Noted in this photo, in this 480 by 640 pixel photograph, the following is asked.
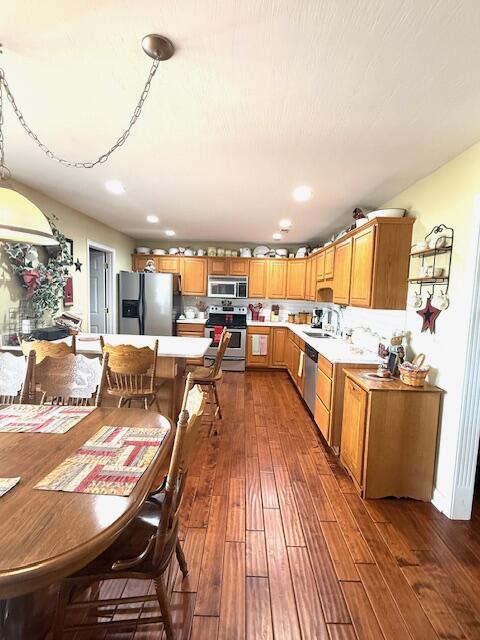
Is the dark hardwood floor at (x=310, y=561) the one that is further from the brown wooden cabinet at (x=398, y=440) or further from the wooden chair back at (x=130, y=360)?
the wooden chair back at (x=130, y=360)

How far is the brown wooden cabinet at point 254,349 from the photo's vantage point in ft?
18.2

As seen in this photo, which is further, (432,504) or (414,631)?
(432,504)

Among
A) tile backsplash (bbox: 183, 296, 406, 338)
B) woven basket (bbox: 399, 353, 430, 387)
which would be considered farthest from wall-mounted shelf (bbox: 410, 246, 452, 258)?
woven basket (bbox: 399, 353, 430, 387)

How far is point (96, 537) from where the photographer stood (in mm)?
829

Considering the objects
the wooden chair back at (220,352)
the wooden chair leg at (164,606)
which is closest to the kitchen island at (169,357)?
the wooden chair back at (220,352)

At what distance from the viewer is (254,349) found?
18.2 ft

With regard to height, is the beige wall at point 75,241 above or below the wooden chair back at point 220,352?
above

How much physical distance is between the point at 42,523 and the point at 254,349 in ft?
15.6

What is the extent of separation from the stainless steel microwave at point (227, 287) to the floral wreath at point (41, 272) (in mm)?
2621

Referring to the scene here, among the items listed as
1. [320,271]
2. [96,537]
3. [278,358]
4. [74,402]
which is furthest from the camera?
[278,358]

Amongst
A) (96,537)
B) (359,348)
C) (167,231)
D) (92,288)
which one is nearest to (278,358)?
(359,348)

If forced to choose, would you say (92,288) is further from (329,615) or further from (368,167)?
(329,615)

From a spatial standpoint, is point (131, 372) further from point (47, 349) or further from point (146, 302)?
point (146, 302)

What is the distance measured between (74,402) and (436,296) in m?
2.60
